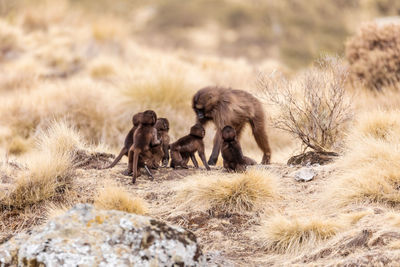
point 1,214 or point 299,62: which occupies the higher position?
point 299,62

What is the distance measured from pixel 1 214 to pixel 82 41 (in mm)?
13108

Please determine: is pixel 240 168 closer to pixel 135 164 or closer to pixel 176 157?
pixel 176 157

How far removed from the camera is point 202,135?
691 centimetres

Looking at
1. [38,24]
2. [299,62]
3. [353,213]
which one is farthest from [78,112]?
[299,62]

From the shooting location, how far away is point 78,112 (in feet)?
36.7

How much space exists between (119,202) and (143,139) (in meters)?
1.11

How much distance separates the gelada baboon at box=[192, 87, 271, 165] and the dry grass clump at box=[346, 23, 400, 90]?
167 inches

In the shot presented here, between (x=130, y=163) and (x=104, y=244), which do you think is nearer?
(x=104, y=244)

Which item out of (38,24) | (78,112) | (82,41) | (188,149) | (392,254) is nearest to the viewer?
(392,254)

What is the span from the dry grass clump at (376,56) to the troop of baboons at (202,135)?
4.31m

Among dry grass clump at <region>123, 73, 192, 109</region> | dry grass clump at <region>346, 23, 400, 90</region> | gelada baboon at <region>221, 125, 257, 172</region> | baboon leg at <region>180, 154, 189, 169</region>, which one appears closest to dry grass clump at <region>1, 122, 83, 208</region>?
baboon leg at <region>180, 154, 189, 169</region>

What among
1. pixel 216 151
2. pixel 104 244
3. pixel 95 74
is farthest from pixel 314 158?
pixel 95 74

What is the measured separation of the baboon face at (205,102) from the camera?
24.1 feet

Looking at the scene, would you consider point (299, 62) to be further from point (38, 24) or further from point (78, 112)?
point (78, 112)
